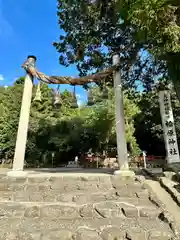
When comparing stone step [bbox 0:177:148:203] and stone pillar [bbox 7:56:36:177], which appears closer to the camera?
stone step [bbox 0:177:148:203]

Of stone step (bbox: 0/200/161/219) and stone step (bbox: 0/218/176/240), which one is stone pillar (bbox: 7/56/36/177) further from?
stone step (bbox: 0/218/176/240)

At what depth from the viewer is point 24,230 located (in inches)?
145

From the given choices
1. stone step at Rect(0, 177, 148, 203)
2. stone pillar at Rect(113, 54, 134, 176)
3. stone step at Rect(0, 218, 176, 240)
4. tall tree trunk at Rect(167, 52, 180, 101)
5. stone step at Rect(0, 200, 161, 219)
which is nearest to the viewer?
stone step at Rect(0, 218, 176, 240)

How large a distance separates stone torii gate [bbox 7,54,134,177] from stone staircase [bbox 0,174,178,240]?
2.23 feet

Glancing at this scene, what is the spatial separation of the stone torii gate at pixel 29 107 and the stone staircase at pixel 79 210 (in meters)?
0.68

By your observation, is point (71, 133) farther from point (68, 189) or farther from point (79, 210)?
point (79, 210)

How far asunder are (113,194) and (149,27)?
12.0ft

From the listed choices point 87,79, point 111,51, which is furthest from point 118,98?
point 111,51

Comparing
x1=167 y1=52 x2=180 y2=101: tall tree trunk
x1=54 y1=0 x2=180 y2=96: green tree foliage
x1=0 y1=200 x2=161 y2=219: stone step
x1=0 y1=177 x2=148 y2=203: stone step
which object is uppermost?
x1=54 y1=0 x2=180 y2=96: green tree foliage

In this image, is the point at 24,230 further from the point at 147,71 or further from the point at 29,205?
the point at 147,71

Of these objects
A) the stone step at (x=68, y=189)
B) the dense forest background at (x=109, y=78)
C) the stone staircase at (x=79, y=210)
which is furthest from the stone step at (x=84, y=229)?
the dense forest background at (x=109, y=78)

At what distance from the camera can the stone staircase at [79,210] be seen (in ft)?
11.6

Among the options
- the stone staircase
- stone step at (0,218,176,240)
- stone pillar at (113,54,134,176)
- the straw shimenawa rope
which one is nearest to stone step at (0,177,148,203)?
the stone staircase

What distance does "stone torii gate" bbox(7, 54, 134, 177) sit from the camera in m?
6.66
